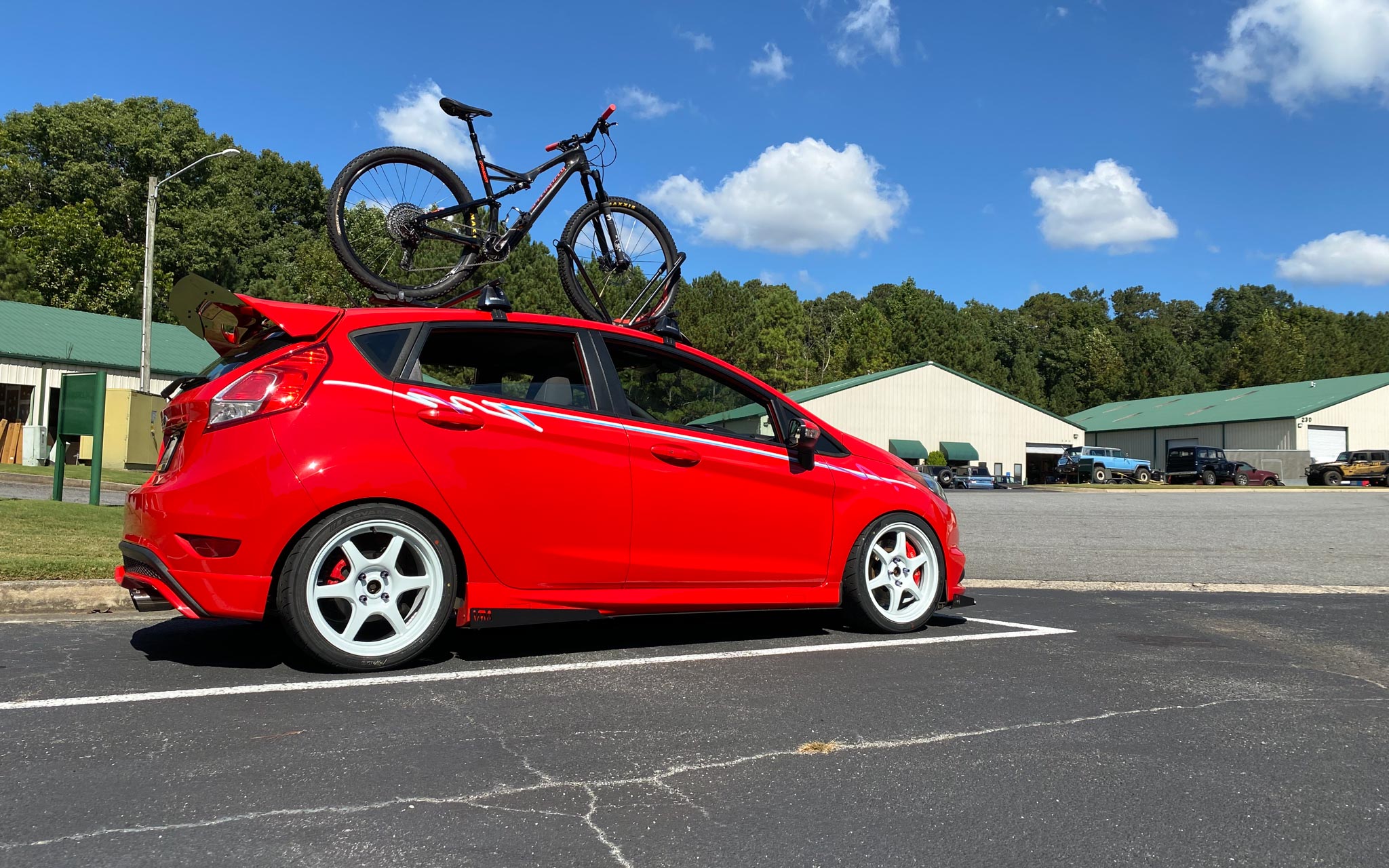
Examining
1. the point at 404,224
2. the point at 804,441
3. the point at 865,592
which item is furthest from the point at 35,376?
the point at 865,592

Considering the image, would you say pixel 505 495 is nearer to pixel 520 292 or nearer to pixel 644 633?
pixel 644 633

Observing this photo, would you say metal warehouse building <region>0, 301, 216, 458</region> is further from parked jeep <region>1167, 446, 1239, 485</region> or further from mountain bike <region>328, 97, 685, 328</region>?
parked jeep <region>1167, 446, 1239, 485</region>

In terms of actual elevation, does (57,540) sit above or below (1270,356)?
below

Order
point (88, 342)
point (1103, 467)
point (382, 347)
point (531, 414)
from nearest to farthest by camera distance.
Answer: point (382, 347), point (531, 414), point (88, 342), point (1103, 467)

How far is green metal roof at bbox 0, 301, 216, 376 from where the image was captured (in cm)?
3194

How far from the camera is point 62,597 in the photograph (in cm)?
602

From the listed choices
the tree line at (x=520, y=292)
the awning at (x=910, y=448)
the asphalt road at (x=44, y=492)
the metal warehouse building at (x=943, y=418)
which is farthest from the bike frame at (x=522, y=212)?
the awning at (x=910, y=448)

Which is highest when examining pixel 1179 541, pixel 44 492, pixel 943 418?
pixel 943 418

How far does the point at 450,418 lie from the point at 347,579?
85cm

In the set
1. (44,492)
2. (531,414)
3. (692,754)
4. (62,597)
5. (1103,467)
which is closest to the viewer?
(692,754)

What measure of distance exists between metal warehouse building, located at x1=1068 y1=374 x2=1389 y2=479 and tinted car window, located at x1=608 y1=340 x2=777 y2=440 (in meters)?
55.6

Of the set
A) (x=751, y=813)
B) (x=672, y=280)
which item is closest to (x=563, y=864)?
(x=751, y=813)

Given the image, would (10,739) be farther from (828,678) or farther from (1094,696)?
(1094,696)

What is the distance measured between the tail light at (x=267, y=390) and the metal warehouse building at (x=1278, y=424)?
2274 inches
